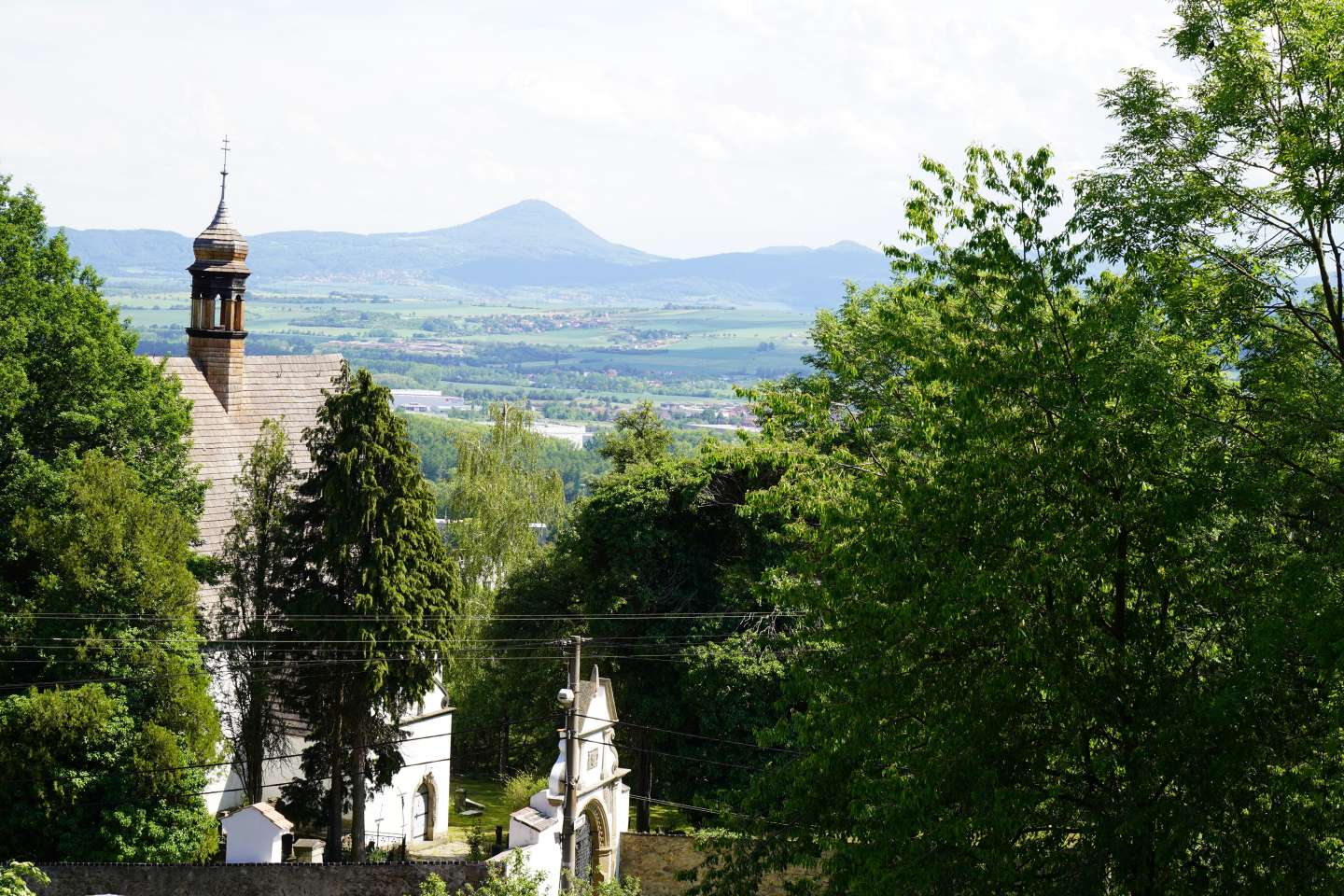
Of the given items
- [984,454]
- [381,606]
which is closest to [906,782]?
[984,454]

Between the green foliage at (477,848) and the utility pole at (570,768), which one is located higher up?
the utility pole at (570,768)

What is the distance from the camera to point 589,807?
27500 mm

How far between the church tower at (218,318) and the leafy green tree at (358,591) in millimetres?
11530

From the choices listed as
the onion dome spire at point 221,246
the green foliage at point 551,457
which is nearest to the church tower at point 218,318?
the onion dome spire at point 221,246

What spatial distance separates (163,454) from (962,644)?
855 inches

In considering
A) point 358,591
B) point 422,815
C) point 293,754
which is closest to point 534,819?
point 358,591

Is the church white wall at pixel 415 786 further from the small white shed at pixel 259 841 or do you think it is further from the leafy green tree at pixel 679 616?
the small white shed at pixel 259 841

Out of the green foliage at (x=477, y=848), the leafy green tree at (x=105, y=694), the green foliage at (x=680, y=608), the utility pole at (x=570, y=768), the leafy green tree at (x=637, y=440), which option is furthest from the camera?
the leafy green tree at (x=637, y=440)

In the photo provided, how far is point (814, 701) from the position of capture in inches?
608

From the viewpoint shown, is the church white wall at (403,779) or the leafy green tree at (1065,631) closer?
the leafy green tree at (1065,631)

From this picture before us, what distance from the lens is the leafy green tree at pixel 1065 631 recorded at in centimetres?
1249

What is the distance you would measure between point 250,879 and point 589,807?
6.54m

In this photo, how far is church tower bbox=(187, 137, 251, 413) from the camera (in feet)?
128

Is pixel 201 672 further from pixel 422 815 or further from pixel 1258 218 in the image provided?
pixel 1258 218
